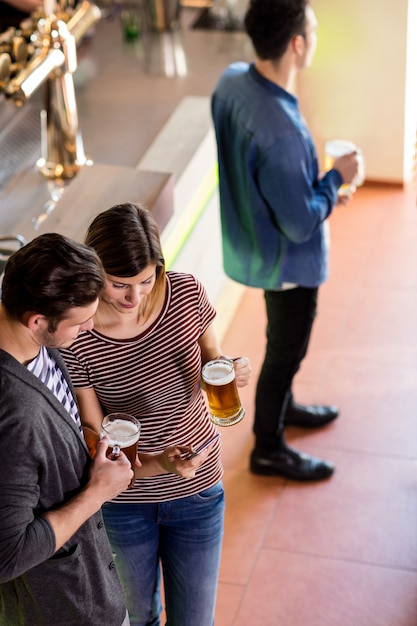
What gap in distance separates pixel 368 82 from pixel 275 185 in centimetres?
224

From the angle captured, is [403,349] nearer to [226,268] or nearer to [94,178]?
[226,268]

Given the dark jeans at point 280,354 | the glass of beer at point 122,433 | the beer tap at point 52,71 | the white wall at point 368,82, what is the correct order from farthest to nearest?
the white wall at point 368,82
the dark jeans at point 280,354
the beer tap at point 52,71
the glass of beer at point 122,433

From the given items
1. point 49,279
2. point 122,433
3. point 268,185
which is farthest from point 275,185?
point 49,279

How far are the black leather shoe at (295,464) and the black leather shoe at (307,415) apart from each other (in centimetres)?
22

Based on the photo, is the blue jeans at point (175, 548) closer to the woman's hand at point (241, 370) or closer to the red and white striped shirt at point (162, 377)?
the red and white striped shirt at point (162, 377)

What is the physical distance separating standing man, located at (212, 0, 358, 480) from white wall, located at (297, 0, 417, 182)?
186 cm

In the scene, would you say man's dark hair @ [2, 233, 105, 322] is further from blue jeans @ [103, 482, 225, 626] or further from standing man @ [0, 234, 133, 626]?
blue jeans @ [103, 482, 225, 626]

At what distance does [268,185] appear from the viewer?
9.56ft

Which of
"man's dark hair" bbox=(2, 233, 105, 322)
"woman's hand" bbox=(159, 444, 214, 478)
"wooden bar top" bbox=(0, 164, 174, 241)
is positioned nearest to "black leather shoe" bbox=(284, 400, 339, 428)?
"wooden bar top" bbox=(0, 164, 174, 241)

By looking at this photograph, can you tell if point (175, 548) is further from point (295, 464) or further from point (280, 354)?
point (295, 464)

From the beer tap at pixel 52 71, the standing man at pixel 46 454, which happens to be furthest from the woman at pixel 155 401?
the beer tap at pixel 52 71

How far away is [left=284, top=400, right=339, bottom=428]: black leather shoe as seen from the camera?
3732 mm

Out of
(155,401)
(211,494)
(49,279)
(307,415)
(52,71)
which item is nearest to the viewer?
(49,279)

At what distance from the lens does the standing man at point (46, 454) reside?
167 cm
